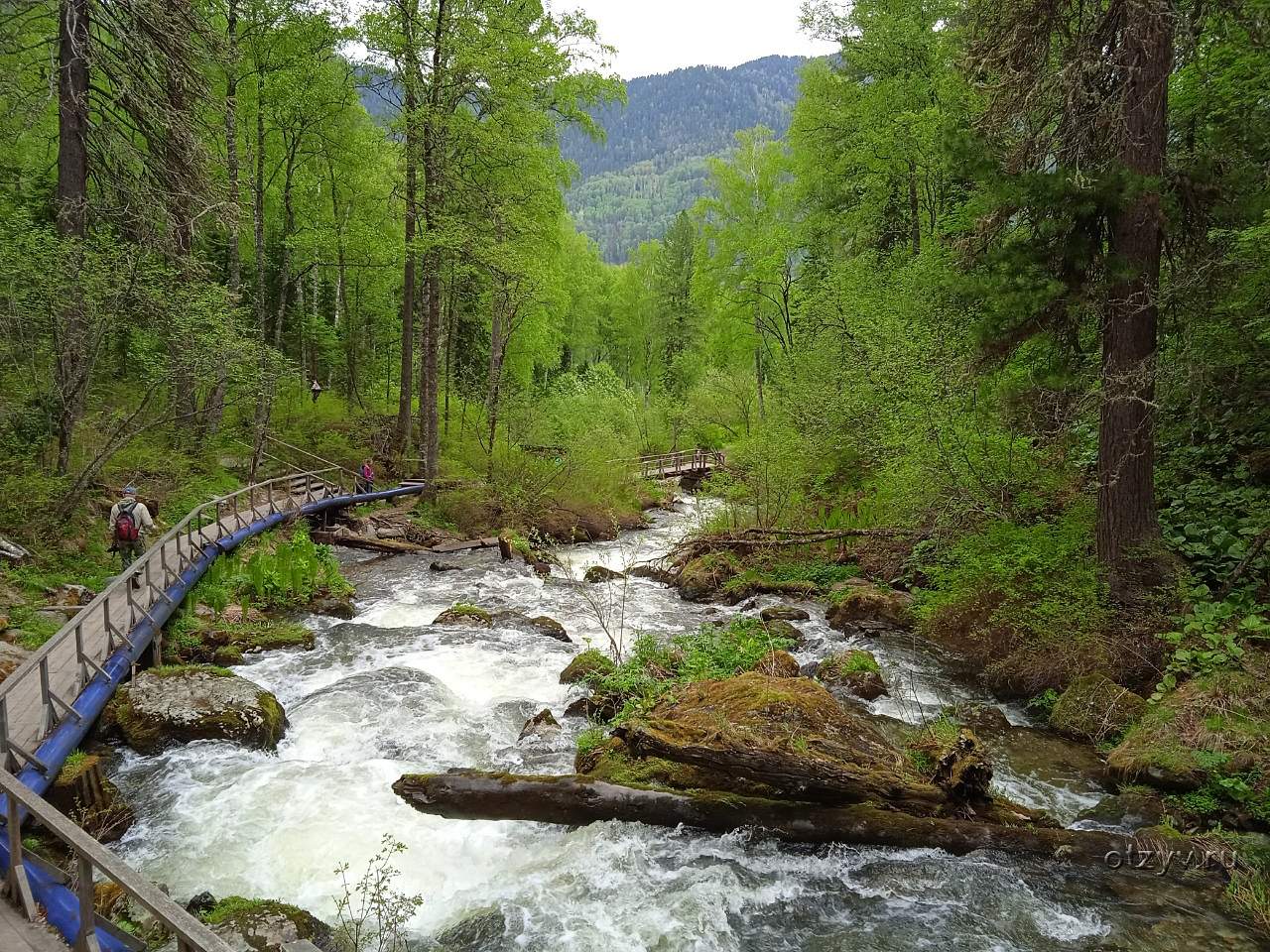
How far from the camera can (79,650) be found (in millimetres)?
6805

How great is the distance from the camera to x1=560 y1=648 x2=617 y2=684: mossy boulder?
28.7ft

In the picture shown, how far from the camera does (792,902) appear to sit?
5016 mm

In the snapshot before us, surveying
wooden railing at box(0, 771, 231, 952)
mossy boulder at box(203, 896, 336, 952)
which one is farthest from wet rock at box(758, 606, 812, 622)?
wooden railing at box(0, 771, 231, 952)

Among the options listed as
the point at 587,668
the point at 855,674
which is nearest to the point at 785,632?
the point at 855,674

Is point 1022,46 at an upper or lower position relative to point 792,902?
upper

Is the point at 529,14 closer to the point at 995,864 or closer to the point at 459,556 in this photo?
the point at 459,556

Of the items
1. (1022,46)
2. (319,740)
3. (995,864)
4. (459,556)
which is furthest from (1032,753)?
(459,556)

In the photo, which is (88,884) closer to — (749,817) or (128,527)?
(749,817)

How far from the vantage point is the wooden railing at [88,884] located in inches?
101

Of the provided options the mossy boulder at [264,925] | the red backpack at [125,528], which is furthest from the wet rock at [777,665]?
the red backpack at [125,528]

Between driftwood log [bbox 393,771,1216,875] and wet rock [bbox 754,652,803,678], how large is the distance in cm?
175

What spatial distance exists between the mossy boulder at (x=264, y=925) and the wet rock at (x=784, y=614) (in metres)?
7.96

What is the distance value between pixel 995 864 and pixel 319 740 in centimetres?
656

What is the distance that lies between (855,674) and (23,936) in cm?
794
